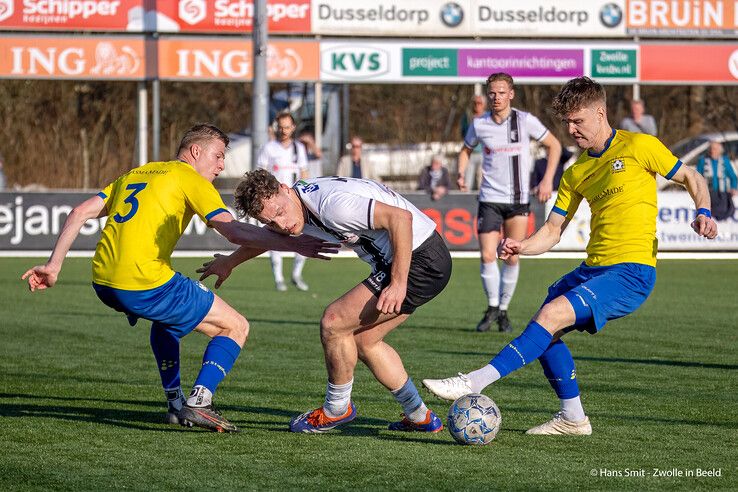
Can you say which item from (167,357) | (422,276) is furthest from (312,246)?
(167,357)

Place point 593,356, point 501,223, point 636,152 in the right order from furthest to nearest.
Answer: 1. point 501,223
2. point 593,356
3. point 636,152

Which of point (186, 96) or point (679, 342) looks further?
point (186, 96)

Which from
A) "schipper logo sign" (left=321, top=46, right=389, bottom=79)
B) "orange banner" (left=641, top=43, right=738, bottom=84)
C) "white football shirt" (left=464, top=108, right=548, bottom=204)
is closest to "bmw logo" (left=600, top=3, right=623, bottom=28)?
"orange banner" (left=641, top=43, right=738, bottom=84)

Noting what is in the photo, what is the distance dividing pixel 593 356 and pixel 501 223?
201cm

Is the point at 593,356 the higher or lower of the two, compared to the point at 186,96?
lower

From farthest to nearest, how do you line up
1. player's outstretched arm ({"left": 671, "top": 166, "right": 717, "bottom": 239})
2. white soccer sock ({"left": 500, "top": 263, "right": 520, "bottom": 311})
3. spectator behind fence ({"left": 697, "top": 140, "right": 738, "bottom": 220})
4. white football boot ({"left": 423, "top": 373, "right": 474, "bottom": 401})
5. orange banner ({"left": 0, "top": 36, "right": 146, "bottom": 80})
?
orange banner ({"left": 0, "top": 36, "right": 146, "bottom": 80})
spectator behind fence ({"left": 697, "top": 140, "right": 738, "bottom": 220})
white soccer sock ({"left": 500, "top": 263, "right": 520, "bottom": 311})
player's outstretched arm ({"left": 671, "top": 166, "right": 717, "bottom": 239})
white football boot ({"left": 423, "top": 373, "right": 474, "bottom": 401})

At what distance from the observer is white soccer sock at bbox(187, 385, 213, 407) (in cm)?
670

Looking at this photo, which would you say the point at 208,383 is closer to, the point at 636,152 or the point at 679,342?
the point at 636,152

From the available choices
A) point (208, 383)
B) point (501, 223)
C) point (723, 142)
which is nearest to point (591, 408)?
point (208, 383)

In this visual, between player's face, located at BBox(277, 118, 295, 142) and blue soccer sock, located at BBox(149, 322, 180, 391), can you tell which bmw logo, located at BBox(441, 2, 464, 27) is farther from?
blue soccer sock, located at BBox(149, 322, 180, 391)

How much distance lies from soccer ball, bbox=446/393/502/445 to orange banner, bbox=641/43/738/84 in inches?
864

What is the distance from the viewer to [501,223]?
461 inches

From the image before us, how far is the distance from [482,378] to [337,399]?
0.97 m

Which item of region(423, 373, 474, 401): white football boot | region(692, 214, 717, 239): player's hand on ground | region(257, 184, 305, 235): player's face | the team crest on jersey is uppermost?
region(257, 184, 305, 235): player's face
